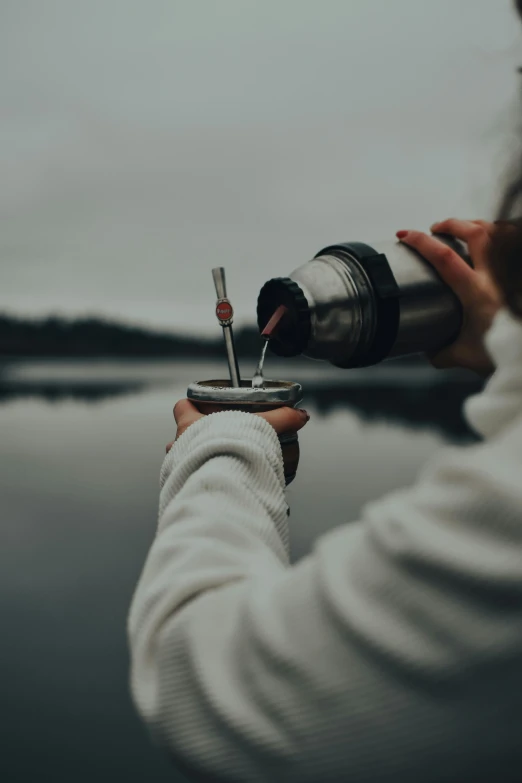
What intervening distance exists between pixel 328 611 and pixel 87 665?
16659 millimetres

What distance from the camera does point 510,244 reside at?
1.15 ft

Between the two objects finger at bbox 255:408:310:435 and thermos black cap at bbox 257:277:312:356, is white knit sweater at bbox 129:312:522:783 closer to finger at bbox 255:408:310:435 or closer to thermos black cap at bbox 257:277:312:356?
finger at bbox 255:408:310:435

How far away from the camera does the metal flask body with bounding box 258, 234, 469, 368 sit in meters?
0.66

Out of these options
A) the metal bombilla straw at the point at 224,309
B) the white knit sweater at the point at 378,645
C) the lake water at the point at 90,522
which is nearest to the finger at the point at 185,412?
the metal bombilla straw at the point at 224,309

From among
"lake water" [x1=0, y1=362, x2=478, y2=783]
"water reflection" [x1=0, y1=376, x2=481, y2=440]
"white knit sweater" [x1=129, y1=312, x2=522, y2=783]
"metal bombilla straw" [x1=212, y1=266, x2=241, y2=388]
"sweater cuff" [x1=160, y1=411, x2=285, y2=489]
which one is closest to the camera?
"white knit sweater" [x1=129, y1=312, x2=522, y2=783]

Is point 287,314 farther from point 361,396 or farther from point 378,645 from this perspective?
point 361,396

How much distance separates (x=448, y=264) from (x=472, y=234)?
37 mm

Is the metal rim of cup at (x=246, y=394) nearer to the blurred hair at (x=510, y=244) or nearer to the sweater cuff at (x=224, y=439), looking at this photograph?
the sweater cuff at (x=224, y=439)

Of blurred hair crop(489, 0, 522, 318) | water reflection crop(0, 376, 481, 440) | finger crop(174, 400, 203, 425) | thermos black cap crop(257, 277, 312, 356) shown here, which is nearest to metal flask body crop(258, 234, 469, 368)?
thermos black cap crop(257, 277, 312, 356)

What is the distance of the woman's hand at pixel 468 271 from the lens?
616 mm

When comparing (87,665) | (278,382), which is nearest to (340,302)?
(278,382)

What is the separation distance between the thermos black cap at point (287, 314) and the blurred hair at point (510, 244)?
0.98 feet

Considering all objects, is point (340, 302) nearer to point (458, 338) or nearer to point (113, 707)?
point (458, 338)

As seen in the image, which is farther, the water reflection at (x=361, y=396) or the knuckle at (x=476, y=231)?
the water reflection at (x=361, y=396)
